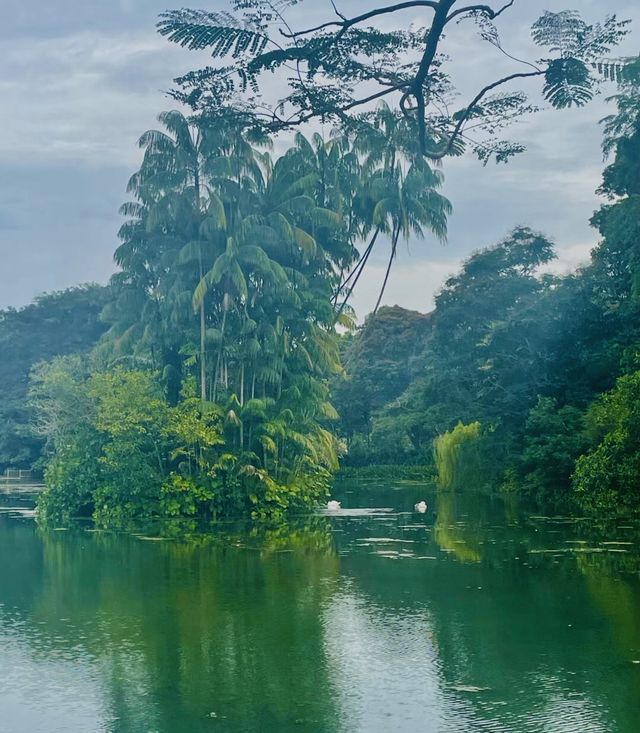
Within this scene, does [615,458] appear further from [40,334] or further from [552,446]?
[40,334]

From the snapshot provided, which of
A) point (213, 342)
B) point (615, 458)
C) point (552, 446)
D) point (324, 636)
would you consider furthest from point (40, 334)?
point (324, 636)

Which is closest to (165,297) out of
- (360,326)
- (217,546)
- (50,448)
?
(217,546)

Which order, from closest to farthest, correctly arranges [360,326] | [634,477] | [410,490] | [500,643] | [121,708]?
[121,708]
[500,643]
[634,477]
[410,490]
[360,326]

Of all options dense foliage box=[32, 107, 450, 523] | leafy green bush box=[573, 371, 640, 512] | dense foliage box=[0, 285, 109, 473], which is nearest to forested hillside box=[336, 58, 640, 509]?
leafy green bush box=[573, 371, 640, 512]

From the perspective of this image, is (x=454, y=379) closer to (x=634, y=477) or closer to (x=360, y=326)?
(x=634, y=477)

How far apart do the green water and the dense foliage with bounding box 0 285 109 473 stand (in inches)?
1532

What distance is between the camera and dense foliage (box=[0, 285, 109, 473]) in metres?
56.2

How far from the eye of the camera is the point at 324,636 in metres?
10.1

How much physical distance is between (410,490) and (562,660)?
29.2 meters

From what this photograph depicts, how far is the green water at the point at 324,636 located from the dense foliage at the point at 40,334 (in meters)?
38.9

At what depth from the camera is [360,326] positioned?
189 feet

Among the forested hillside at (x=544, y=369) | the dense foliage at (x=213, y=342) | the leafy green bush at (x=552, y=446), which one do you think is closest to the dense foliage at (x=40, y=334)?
the forested hillside at (x=544, y=369)

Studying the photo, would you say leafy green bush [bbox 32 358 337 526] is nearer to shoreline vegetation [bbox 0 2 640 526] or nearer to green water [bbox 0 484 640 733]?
shoreline vegetation [bbox 0 2 640 526]

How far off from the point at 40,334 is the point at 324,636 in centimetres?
5100
